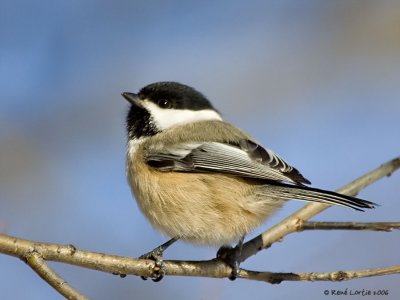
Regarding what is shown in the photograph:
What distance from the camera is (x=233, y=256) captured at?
243cm

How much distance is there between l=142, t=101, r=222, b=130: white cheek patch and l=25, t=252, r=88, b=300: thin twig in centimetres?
117

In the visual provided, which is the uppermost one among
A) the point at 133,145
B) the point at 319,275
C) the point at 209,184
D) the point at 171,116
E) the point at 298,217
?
the point at 171,116

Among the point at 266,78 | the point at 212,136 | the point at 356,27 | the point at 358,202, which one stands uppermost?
the point at 356,27

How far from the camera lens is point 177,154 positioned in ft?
8.93

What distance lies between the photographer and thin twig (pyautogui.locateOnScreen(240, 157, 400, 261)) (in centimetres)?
253

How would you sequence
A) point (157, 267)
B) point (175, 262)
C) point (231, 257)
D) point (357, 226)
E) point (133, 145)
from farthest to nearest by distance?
point (133, 145) → point (231, 257) → point (175, 262) → point (157, 267) → point (357, 226)

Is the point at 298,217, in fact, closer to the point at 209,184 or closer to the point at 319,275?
the point at 209,184

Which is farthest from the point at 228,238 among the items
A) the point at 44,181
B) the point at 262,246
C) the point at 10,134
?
the point at 10,134

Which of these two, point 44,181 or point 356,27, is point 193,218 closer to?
point 44,181

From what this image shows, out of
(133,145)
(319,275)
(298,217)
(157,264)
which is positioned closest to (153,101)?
(133,145)

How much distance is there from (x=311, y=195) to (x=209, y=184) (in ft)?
1.59

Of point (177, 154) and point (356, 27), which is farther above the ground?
point (356, 27)

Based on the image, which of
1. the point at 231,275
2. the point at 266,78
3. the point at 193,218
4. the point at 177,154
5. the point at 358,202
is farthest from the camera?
the point at 266,78

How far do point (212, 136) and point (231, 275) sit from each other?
0.69 metres
